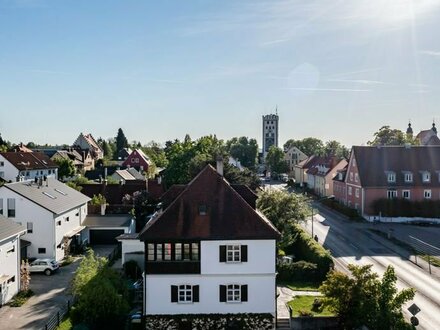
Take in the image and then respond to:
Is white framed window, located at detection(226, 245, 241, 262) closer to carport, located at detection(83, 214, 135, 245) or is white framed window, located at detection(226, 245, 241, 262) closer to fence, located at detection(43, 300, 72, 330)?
fence, located at detection(43, 300, 72, 330)

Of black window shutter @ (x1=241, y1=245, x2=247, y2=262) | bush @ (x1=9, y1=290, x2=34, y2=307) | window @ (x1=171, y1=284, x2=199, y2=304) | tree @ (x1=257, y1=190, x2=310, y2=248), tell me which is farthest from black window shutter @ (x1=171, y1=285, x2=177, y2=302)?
tree @ (x1=257, y1=190, x2=310, y2=248)

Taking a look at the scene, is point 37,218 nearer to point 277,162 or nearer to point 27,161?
point 27,161

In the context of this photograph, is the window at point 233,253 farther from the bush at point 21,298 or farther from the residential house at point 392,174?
the residential house at point 392,174

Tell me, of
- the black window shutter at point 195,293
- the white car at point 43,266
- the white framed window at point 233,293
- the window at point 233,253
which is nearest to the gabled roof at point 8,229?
the white car at point 43,266

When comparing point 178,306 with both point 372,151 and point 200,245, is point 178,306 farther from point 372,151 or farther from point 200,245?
point 372,151

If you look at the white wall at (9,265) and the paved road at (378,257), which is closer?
the paved road at (378,257)

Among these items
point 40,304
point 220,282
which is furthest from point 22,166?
point 220,282
